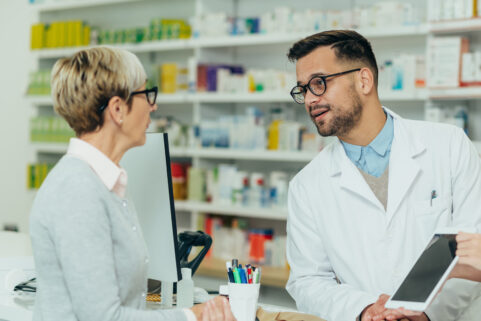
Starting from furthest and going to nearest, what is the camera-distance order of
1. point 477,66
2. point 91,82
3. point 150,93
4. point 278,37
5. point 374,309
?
point 278,37, point 477,66, point 374,309, point 150,93, point 91,82

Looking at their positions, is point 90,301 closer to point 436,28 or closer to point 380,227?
point 380,227

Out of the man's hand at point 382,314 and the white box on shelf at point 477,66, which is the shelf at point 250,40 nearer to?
the white box on shelf at point 477,66

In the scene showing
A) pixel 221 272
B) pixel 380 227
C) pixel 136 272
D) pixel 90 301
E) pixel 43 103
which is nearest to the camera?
pixel 90 301

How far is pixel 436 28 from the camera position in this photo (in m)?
4.09

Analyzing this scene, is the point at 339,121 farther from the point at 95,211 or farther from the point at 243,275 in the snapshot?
the point at 95,211

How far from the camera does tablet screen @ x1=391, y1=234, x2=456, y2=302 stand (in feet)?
4.85

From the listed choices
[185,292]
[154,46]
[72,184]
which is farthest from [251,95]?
[72,184]

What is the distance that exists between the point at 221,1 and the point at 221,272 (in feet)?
7.11

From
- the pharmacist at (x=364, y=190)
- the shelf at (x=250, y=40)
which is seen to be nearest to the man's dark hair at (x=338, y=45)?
the pharmacist at (x=364, y=190)

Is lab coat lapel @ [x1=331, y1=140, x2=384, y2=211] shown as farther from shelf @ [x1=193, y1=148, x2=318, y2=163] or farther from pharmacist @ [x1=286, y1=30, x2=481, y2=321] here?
shelf @ [x1=193, y1=148, x2=318, y2=163]

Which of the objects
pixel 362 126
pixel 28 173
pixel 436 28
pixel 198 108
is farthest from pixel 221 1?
pixel 362 126

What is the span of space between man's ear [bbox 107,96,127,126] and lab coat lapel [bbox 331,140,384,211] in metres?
0.91

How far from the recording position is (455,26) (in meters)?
4.02

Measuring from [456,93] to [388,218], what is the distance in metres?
2.24
